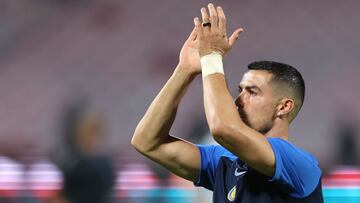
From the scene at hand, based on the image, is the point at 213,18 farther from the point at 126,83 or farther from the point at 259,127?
the point at 126,83

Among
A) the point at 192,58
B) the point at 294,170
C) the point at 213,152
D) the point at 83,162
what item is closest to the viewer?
the point at 294,170

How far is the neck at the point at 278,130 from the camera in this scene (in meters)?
2.14

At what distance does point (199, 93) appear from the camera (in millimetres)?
3641

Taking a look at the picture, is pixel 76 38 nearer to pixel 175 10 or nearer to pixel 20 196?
pixel 175 10

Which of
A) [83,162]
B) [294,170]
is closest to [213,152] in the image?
[294,170]

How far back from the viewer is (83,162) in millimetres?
3549

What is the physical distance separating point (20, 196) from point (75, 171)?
283mm

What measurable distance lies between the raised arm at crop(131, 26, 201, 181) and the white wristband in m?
0.21

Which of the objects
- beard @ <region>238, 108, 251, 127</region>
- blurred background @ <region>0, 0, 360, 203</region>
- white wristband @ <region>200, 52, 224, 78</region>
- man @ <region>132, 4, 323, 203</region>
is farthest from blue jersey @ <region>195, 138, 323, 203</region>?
blurred background @ <region>0, 0, 360, 203</region>

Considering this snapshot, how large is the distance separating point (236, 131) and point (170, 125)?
436 millimetres

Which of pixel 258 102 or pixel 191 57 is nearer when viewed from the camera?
pixel 258 102

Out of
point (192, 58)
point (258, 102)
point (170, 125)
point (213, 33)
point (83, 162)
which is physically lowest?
point (83, 162)

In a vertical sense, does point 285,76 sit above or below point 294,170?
above

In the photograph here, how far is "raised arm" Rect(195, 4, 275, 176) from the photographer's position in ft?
6.20
